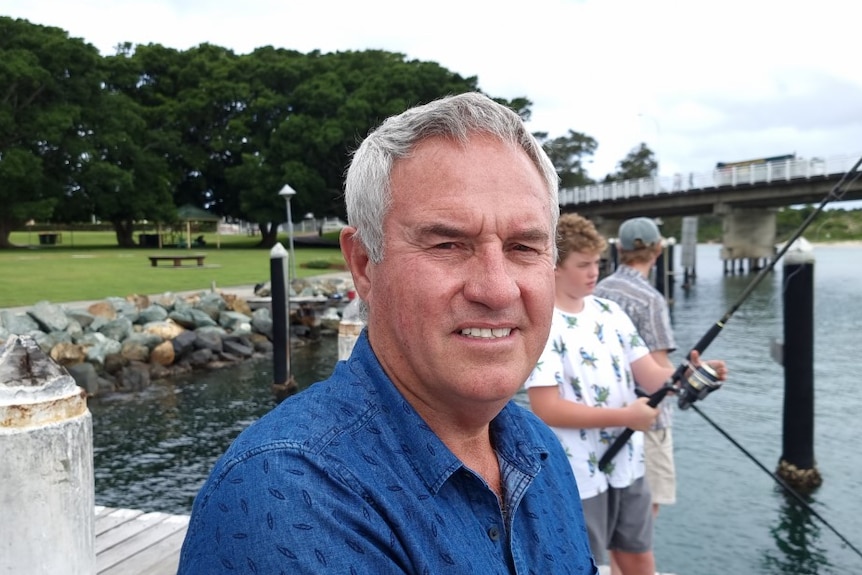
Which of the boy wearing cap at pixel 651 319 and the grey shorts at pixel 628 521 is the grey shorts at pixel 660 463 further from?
the grey shorts at pixel 628 521

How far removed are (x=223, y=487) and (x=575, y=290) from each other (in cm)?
259

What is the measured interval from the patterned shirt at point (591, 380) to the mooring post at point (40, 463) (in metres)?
1.77

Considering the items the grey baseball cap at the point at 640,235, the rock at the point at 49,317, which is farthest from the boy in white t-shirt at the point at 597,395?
the rock at the point at 49,317

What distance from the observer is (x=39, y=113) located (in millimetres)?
39625

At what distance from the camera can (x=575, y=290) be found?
3.57 meters

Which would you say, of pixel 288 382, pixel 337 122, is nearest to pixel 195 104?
pixel 337 122

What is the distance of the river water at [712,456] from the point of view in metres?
7.23

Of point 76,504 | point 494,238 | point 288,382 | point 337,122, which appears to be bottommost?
point 288,382

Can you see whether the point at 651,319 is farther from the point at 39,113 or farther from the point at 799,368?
the point at 39,113

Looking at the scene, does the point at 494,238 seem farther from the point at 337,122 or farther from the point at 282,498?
the point at 337,122

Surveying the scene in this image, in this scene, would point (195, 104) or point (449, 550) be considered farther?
point (195, 104)

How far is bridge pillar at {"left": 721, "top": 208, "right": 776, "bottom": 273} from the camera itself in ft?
148

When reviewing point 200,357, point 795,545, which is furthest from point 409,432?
point 200,357

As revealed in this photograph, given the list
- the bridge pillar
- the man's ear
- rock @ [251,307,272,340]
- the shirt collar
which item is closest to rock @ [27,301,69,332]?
rock @ [251,307,272,340]
